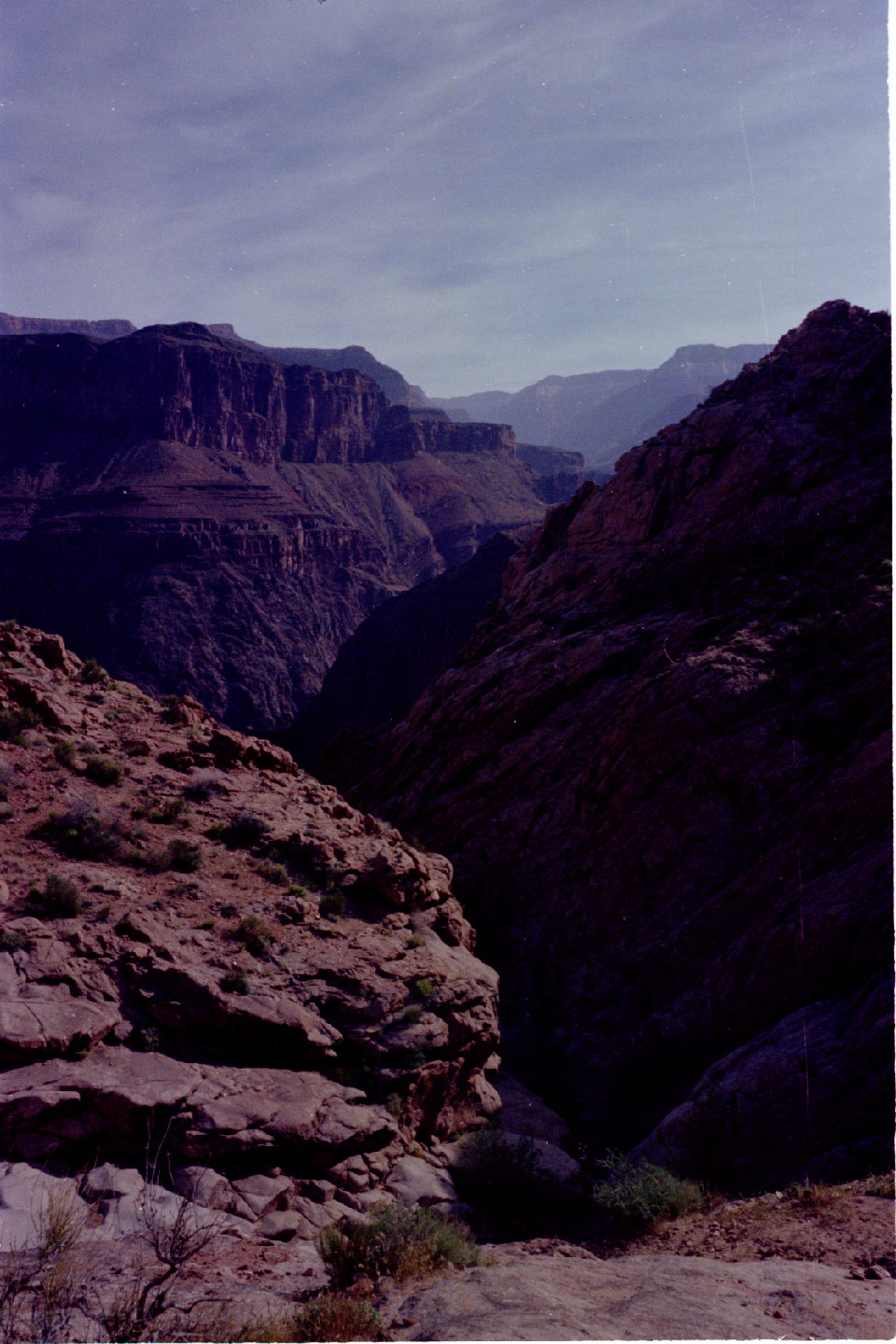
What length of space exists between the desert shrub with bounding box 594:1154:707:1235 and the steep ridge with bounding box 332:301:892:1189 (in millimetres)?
1946

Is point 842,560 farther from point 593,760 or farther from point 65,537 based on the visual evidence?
point 65,537

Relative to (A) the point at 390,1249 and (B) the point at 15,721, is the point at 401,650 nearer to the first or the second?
(B) the point at 15,721

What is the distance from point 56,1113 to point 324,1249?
306 centimetres

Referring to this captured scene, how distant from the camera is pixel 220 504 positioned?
102625mm

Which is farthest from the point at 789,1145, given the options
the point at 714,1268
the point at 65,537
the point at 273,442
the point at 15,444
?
the point at 273,442

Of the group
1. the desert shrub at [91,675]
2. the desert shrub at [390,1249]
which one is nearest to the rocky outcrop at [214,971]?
the desert shrub at [91,675]

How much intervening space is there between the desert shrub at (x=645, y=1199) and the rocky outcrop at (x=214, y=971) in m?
2.43

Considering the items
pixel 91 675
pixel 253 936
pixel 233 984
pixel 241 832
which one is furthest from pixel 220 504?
pixel 233 984

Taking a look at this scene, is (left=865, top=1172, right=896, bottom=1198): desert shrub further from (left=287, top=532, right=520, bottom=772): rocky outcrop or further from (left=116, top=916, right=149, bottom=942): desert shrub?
(left=287, top=532, right=520, bottom=772): rocky outcrop

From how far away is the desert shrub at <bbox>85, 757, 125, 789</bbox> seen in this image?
15.0 metres

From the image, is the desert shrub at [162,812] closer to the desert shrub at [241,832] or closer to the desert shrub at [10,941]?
the desert shrub at [241,832]

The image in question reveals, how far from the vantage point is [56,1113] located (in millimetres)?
9055

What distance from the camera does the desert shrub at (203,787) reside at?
51.3 feet

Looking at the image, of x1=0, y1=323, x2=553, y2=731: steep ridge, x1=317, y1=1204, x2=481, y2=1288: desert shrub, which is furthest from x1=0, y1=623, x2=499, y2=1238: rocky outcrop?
x1=0, y1=323, x2=553, y2=731: steep ridge
